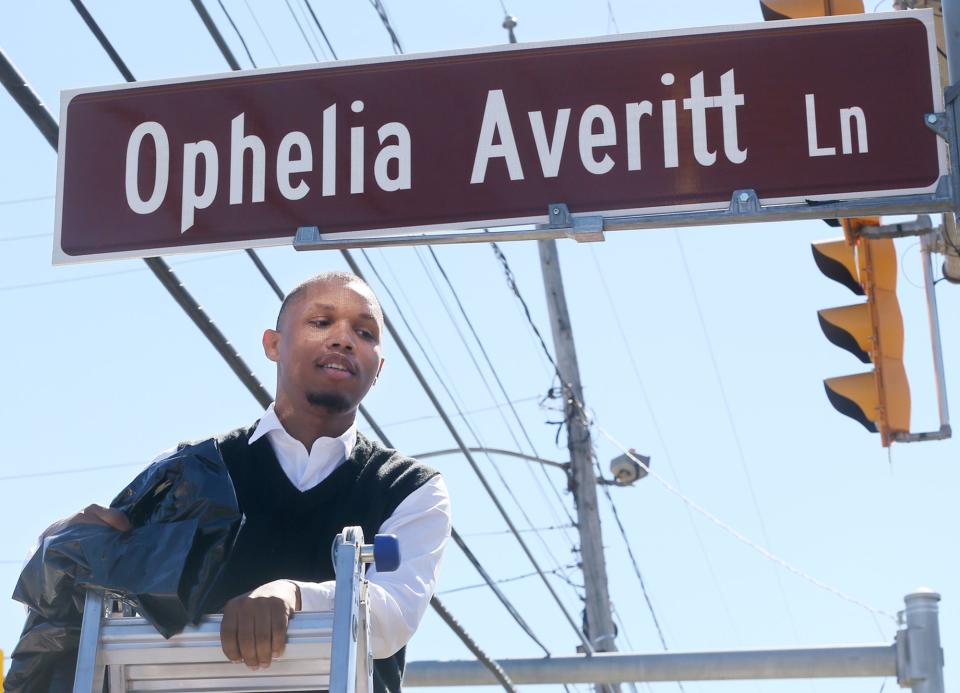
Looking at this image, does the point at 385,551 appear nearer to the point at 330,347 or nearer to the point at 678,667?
the point at 330,347

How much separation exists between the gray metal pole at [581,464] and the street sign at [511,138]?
38.5 ft

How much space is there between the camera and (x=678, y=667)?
8.42 metres

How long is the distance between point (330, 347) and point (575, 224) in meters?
0.77

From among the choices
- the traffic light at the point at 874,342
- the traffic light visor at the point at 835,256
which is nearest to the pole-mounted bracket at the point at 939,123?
the traffic light visor at the point at 835,256

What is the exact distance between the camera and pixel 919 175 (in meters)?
4.28

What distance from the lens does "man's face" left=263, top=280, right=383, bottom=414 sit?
420 centimetres

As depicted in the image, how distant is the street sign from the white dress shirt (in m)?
0.66

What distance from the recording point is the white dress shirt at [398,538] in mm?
3639

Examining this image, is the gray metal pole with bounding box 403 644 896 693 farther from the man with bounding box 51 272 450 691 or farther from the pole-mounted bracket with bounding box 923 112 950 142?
the man with bounding box 51 272 450 691

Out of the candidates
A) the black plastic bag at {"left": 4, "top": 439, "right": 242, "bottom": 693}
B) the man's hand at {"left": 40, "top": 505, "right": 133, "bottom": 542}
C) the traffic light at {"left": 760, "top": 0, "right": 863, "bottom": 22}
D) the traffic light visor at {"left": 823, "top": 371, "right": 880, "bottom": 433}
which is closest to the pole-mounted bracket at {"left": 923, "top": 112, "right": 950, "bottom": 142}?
the traffic light at {"left": 760, "top": 0, "right": 863, "bottom": 22}

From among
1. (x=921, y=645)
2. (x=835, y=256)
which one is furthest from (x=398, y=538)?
(x=921, y=645)

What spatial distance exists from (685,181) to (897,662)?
4.34 metres

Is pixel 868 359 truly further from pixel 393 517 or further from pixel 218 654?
pixel 218 654

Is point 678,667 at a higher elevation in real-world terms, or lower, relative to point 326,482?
higher
